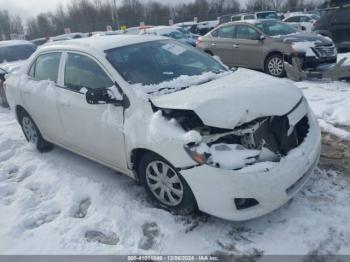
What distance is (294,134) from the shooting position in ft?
12.1

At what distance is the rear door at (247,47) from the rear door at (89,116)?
6.61 m

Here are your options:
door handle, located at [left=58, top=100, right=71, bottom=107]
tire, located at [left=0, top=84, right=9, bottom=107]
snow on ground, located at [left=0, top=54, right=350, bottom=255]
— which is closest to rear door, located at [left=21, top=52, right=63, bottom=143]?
door handle, located at [left=58, top=100, right=71, bottom=107]

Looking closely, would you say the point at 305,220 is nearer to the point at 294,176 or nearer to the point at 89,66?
the point at 294,176

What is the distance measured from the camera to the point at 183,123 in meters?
3.44

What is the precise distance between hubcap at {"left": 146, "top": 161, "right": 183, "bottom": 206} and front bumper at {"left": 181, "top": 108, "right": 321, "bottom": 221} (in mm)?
284

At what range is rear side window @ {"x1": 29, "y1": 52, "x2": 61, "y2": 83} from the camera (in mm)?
4938

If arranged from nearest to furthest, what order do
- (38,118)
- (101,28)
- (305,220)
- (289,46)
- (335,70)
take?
(305,220) → (38,118) → (335,70) → (289,46) → (101,28)

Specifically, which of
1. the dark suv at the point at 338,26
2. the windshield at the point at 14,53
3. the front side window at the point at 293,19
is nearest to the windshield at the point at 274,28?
the dark suv at the point at 338,26

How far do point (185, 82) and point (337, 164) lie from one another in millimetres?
2101

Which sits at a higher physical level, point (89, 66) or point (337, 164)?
point (89, 66)

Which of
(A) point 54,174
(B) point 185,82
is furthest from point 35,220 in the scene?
(B) point 185,82

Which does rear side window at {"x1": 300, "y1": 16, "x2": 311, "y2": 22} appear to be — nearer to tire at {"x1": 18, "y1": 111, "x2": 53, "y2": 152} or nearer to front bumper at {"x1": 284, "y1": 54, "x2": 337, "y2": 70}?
front bumper at {"x1": 284, "y1": 54, "x2": 337, "y2": 70}

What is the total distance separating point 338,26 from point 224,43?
345cm

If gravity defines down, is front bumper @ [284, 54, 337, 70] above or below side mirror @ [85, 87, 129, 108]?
below
